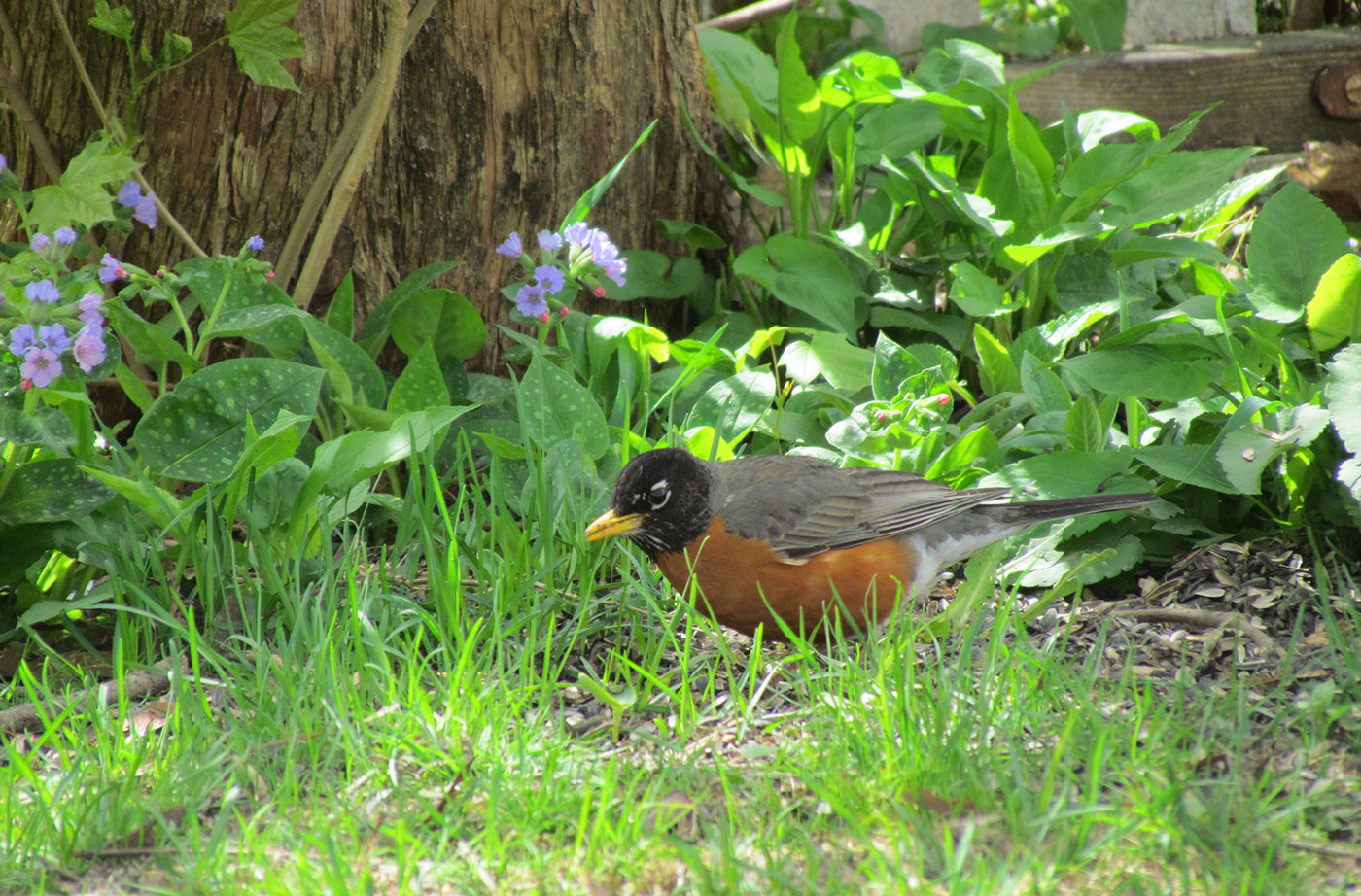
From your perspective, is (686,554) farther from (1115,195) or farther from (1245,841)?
(1115,195)

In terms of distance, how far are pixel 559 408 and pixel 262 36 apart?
1424 mm

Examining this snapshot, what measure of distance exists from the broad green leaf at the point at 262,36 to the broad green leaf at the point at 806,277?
166 centimetres

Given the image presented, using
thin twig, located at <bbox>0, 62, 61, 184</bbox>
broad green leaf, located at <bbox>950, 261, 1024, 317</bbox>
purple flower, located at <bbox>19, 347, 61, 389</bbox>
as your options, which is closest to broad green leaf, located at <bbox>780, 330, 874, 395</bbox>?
broad green leaf, located at <bbox>950, 261, 1024, 317</bbox>

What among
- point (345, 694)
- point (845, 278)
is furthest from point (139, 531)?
point (845, 278)

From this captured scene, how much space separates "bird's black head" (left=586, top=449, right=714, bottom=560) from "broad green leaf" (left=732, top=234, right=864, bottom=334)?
1325mm

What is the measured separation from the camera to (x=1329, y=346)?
11.1ft

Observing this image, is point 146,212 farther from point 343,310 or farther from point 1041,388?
point 1041,388

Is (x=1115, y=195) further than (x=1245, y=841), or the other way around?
(x=1115, y=195)

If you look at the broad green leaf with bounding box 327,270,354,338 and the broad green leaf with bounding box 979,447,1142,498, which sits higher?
the broad green leaf with bounding box 327,270,354,338

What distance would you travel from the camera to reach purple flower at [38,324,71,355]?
2676mm

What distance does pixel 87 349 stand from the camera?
2770mm

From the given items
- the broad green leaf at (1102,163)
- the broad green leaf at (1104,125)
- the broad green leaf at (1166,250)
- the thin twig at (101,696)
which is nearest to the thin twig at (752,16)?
the broad green leaf at (1104,125)

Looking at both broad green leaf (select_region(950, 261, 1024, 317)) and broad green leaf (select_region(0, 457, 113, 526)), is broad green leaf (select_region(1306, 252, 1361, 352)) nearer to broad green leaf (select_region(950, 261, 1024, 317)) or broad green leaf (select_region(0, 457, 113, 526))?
broad green leaf (select_region(950, 261, 1024, 317))

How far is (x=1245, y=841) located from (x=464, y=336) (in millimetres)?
2889
